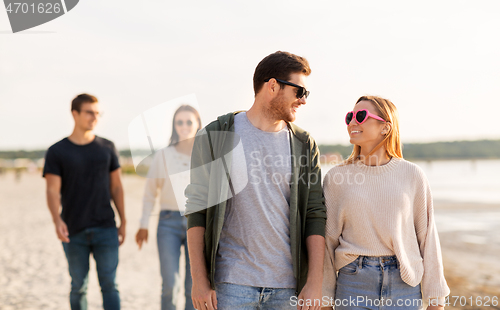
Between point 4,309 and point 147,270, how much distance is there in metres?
2.65

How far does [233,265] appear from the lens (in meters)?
2.34

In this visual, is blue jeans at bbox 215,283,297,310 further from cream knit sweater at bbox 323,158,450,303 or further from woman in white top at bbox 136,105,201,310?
woman in white top at bbox 136,105,201,310

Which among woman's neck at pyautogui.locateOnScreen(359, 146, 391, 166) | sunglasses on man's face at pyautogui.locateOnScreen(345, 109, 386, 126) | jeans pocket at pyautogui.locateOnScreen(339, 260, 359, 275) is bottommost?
jeans pocket at pyautogui.locateOnScreen(339, 260, 359, 275)

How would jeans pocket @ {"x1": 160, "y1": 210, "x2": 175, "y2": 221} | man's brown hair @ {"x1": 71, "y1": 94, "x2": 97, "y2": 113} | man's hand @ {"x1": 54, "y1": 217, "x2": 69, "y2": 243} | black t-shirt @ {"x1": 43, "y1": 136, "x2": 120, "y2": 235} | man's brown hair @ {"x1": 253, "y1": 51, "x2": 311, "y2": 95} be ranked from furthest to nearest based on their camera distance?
jeans pocket @ {"x1": 160, "y1": 210, "x2": 175, "y2": 221} → man's brown hair @ {"x1": 71, "y1": 94, "x2": 97, "y2": 113} → black t-shirt @ {"x1": 43, "y1": 136, "x2": 120, "y2": 235} → man's hand @ {"x1": 54, "y1": 217, "x2": 69, "y2": 243} → man's brown hair @ {"x1": 253, "y1": 51, "x2": 311, "y2": 95}

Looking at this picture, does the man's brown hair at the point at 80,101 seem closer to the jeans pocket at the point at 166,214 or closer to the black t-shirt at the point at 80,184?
the black t-shirt at the point at 80,184

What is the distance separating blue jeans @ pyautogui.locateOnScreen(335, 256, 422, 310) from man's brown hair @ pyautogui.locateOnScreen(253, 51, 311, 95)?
1.18 metres

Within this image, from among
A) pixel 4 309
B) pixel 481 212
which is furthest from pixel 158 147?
pixel 481 212

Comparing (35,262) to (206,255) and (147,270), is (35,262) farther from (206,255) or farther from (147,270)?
(206,255)

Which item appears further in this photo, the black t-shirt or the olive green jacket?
the black t-shirt

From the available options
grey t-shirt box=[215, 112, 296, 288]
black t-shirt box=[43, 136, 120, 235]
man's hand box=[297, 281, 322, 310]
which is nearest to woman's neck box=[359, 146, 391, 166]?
grey t-shirt box=[215, 112, 296, 288]

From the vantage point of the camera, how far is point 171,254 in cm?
424

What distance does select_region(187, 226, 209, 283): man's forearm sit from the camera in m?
2.34

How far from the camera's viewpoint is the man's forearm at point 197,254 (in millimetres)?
2340

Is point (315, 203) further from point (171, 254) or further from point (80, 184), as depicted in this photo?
point (80, 184)
